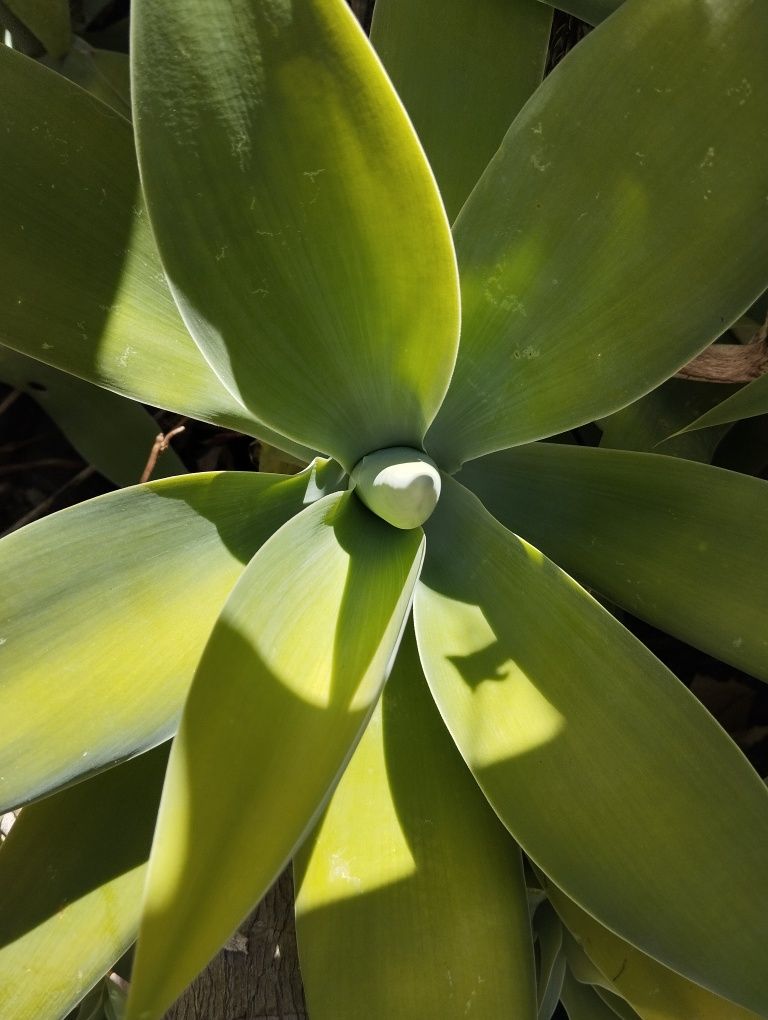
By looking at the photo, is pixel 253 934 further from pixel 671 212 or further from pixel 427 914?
pixel 671 212

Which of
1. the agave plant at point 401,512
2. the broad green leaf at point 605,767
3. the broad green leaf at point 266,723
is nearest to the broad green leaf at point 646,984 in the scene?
the agave plant at point 401,512

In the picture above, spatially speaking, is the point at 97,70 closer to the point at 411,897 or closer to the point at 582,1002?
the point at 411,897

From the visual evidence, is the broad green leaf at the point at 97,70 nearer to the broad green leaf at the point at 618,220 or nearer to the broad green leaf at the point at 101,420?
the broad green leaf at the point at 101,420

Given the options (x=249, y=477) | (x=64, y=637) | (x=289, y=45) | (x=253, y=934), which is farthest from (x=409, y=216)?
(x=253, y=934)

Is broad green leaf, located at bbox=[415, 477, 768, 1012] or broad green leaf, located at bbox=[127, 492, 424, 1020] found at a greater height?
broad green leaf, located at bbox=[127, 492, 424, 1020]

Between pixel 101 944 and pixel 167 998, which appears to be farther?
pixel 101 944

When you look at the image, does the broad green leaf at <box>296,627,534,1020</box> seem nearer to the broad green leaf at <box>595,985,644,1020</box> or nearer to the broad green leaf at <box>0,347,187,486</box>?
the broad green leaf at <box>595,985,644,1020</box>

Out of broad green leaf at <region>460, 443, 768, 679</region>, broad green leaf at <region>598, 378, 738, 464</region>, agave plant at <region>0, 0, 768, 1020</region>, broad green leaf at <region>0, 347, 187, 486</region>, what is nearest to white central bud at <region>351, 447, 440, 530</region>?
agave plant at <region>0, 0, 768, 1020</region>
